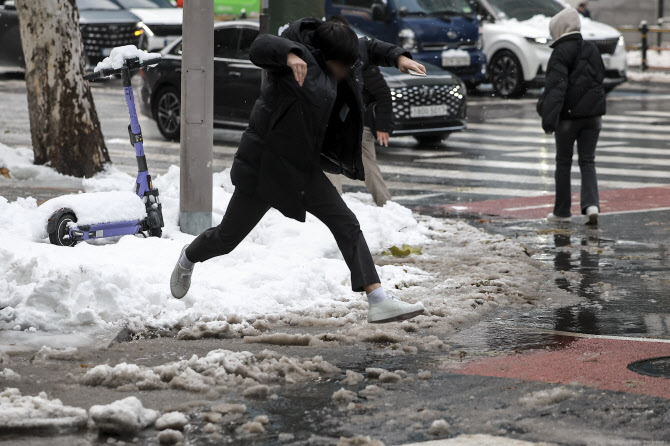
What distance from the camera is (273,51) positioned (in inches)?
225

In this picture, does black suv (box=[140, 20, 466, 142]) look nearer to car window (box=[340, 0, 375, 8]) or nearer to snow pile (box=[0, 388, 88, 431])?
car window (box=[340, 0, 375, 8])

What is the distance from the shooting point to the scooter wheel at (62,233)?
25.8ft

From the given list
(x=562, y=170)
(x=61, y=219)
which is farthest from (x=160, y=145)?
(x=61, y=219)

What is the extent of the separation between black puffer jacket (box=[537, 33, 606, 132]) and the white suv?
11.6 metres

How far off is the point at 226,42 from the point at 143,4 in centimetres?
971

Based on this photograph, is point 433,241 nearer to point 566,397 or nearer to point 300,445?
point 566,397

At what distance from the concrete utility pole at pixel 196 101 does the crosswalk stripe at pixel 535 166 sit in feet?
21.1

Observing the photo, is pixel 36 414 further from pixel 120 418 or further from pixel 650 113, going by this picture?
pixel 650 113

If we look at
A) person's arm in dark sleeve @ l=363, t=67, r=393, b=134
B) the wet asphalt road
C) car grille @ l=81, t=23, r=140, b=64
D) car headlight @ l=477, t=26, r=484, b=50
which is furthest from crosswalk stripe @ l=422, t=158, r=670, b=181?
car grille @ l=81, t=23, r=140, b=64

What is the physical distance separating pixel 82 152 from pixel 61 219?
13.2ft

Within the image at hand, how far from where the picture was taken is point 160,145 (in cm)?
1616

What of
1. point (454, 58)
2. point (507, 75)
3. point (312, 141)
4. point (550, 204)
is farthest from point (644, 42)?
point (312, 141)

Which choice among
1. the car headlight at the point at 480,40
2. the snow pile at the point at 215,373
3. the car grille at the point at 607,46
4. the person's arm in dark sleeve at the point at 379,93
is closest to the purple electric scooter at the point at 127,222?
the person's arm in dark sleeve at the point at 379,93

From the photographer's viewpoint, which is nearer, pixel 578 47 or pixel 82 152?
pixel 578 47
